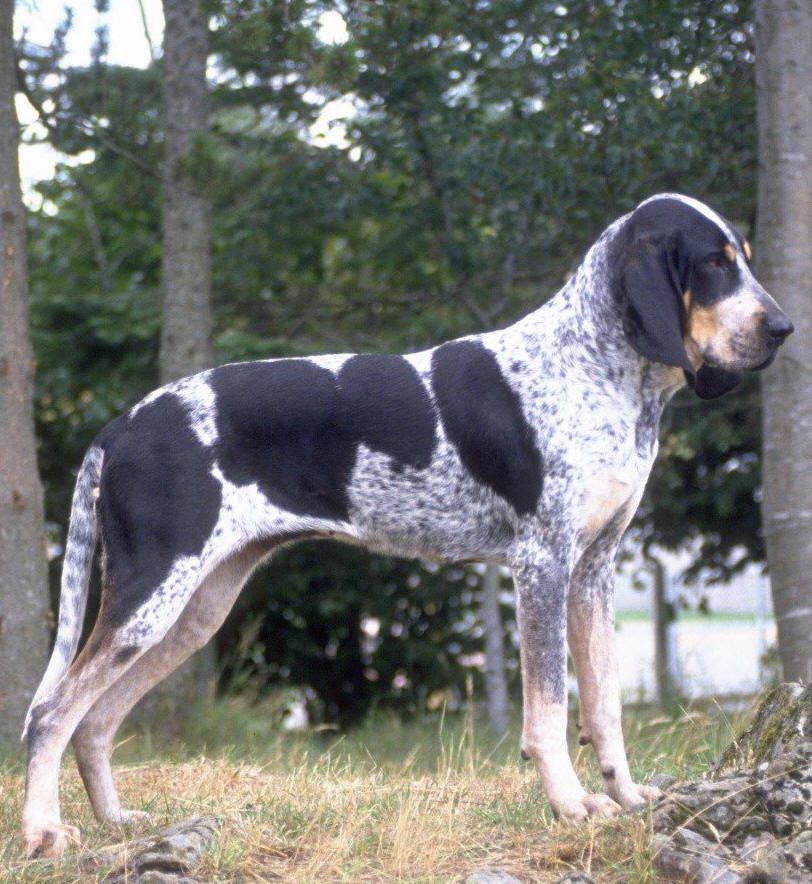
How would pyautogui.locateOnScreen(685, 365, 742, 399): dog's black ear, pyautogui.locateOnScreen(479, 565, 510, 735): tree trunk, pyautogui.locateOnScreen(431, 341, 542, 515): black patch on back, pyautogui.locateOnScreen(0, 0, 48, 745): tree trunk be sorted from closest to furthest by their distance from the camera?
pyautogui.locateOnScreen(431, 341, 542, 515): black patch on back, pyautogui.locateOnScreen(685, 365, 742, 399): dog's black ear, pyautogui.locateOnScreen(0, 0, 48, 745): tree trunk, pyautogui.locateOnScreen(479, 565, 510, 735): tree trunk

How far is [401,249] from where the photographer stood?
9.52 meters

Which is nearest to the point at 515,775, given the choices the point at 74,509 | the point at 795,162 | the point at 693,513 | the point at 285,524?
the point at 285,524

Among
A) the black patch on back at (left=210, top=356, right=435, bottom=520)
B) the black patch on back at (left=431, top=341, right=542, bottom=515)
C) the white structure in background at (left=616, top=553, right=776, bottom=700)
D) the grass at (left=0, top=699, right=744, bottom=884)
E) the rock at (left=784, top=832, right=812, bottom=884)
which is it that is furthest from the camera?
the white structure in background at (left=616, top=553, right=776, bottom=700)

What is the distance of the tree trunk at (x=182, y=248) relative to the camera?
25.3 ft

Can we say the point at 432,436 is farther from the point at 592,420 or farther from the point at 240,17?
the point at 240,17

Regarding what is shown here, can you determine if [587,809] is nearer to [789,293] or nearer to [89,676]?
[89,676]

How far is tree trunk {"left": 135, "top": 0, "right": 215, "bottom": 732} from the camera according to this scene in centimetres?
770

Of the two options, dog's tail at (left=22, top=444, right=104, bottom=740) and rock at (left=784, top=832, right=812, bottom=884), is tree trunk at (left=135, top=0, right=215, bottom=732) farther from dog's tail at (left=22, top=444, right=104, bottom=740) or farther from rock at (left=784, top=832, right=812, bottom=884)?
rock at (left=784, top=832, right=812, bottom=884)

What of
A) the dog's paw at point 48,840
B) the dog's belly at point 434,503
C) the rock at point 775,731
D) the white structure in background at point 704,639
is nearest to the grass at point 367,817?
the dog's paw at point 48,840

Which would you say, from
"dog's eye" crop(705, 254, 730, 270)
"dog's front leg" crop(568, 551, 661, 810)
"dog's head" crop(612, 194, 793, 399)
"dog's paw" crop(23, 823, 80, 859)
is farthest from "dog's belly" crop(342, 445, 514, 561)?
"dog's paw" crop(23, 823, 80, 859)

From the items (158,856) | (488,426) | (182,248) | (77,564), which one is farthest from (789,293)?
(158,856)

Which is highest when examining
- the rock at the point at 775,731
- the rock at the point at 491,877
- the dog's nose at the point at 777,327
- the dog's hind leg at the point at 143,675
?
the dog's nose at the point at 777,327

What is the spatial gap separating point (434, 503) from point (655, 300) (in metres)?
0.96

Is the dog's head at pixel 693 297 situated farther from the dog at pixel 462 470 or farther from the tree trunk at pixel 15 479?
the tree trunk at pixel 15 479
